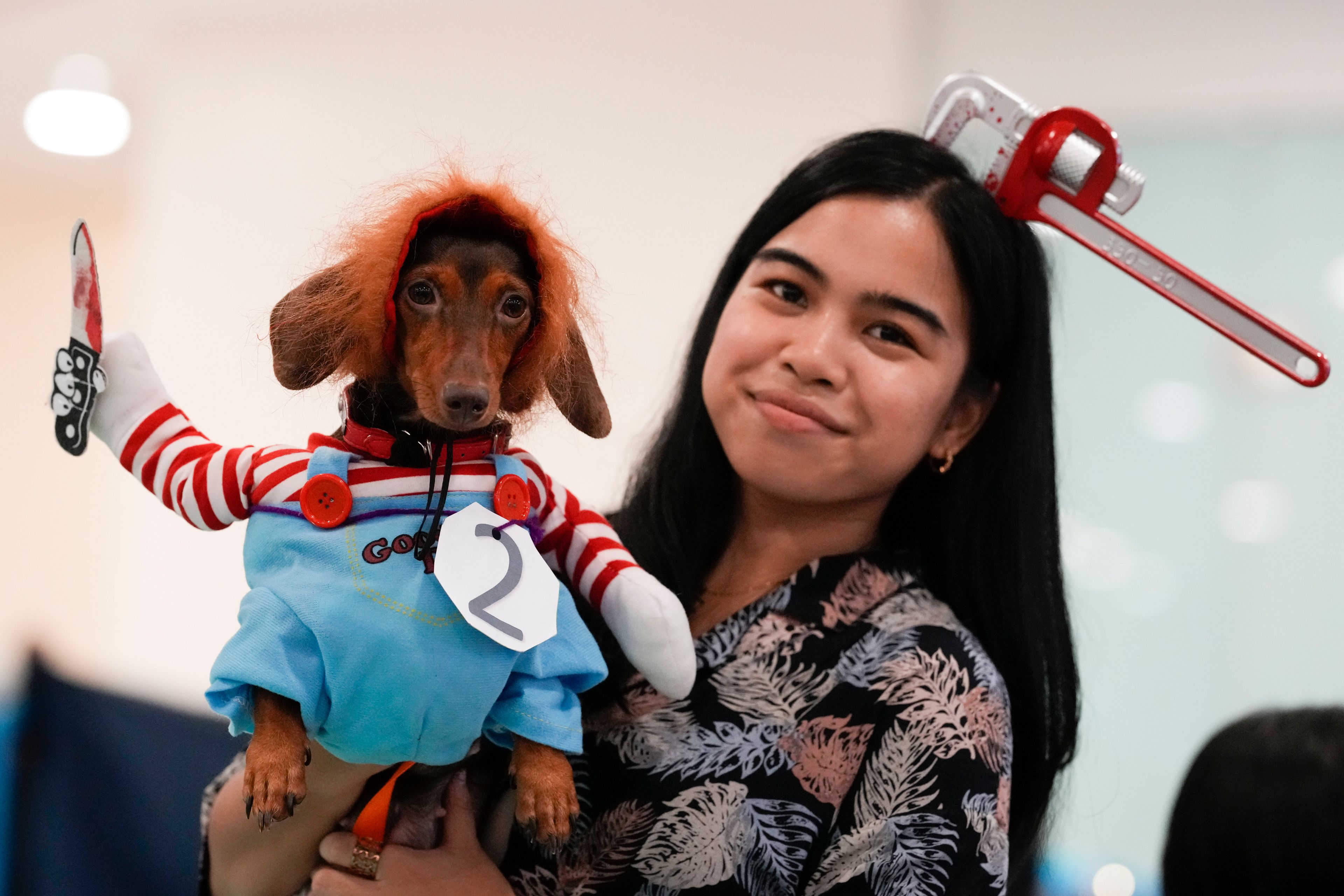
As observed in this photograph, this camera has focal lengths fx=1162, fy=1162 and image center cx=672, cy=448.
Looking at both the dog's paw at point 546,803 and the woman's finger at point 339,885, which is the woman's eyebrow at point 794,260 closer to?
the dog's paw at point 546,803

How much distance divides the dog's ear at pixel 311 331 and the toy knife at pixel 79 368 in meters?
0.10

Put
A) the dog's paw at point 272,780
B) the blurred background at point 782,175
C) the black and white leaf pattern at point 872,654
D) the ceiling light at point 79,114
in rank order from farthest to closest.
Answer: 1. the ceiling light at point 79,114
2. the blurred background at point 782,175
3. the black and white leaf pattern at point 872,654
4. the dog's paw at point 272,780

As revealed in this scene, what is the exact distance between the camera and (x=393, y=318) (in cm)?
69

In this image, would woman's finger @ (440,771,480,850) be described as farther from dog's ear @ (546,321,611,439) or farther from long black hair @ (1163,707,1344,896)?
long black hair @ (1163,707,1344,896)

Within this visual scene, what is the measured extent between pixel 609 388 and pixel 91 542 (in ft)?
8.34

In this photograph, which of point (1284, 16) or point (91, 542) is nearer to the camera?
point (1284, 16)

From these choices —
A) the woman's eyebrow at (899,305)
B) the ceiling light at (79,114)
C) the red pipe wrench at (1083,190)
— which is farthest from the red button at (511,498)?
the ceiling light at (79,114)

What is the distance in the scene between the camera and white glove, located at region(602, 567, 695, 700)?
773 mm

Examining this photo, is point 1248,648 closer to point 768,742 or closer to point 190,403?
point 768,742

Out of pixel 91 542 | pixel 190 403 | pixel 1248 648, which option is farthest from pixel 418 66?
pixel 1248 648

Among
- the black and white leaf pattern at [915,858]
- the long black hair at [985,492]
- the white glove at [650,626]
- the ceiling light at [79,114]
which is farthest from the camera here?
the ceiling light at [79,114]

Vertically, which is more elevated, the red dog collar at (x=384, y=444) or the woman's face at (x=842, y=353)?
the woman's face at (x=842, y=353)

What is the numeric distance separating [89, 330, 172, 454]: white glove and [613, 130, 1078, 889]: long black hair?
53 centimetres

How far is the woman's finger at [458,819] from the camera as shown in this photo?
3.03 ft
